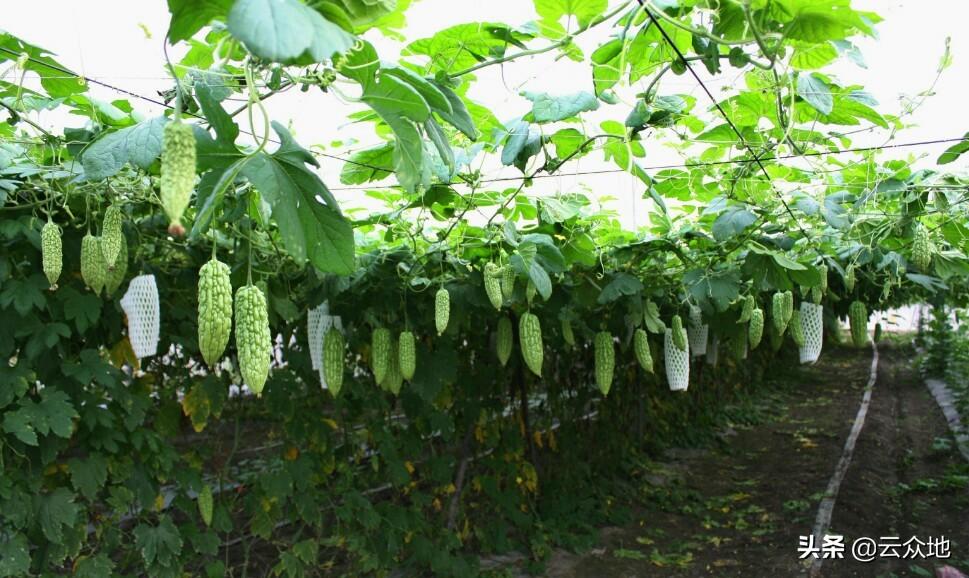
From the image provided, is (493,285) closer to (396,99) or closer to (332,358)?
(332,358)

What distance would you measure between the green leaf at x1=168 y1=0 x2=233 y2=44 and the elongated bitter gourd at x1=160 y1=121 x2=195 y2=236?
167 millimetres

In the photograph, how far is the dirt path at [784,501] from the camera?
17.0ft

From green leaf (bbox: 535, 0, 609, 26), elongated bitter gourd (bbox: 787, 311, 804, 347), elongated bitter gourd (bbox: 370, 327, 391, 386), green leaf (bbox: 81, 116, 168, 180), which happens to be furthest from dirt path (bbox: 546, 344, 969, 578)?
green leaf (bbox: 81, 116, 168, 180)

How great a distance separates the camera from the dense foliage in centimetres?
125

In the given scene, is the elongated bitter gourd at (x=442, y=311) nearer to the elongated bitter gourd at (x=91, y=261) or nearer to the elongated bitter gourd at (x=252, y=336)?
the elongated bitter gourd at (x=91, y=261)

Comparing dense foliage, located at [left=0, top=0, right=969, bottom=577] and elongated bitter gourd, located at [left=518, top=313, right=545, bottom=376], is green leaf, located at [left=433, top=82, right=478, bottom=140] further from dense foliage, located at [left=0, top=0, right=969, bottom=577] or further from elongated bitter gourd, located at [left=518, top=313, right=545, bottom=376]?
elongated bitter gourd, located at [left=518, top=313, right=545, bottom=376]

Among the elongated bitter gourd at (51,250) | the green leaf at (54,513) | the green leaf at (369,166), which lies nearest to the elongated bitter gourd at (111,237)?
the elongated bitter gourd at (51,250)

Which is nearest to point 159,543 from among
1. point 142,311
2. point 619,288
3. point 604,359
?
point 142,311

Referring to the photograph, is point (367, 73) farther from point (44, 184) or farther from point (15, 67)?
point (44, 184)

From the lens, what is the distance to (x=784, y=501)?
663cm

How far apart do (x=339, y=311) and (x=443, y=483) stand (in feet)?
6.17

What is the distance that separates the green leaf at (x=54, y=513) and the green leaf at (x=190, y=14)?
8.05 feet

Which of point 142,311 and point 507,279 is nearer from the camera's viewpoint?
point 142,311

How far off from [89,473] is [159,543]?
52cm
